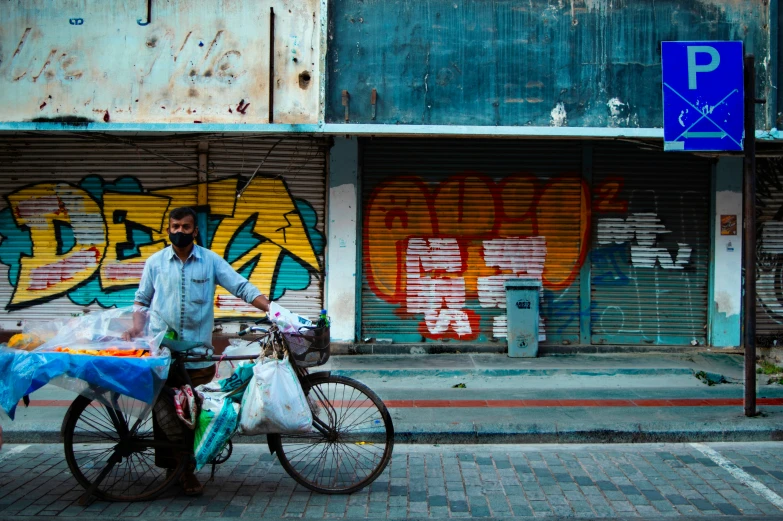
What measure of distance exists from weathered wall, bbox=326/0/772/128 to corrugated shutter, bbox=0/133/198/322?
2.89 meters

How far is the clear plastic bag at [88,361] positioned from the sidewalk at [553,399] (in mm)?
625

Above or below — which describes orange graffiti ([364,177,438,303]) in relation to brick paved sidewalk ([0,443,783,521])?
above

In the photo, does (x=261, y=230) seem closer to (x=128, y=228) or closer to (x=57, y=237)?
(x=128, y=228)

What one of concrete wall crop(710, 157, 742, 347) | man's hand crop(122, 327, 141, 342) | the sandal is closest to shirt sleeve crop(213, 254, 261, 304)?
man's hand crop(122, 327, 141, 342)

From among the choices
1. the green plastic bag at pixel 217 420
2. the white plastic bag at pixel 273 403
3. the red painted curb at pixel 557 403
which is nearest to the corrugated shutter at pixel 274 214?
the red painted curb at pixel 557 403

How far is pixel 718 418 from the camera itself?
22.7ft

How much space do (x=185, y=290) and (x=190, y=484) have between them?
54.6 inches

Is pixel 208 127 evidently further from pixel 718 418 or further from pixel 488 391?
pixel 718 418

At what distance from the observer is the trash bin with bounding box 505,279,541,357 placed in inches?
396

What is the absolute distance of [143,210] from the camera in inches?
416

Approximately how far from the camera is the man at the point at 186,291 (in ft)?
16.6

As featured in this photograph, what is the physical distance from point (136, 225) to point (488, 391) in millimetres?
5824

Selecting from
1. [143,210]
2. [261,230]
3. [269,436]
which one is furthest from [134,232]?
[269,436]

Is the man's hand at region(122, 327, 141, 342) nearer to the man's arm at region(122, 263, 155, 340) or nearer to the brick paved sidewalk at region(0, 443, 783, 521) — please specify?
the man's arm at region(122, 263, 155, 340)
